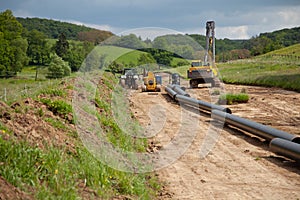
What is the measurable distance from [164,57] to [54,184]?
28483 mm

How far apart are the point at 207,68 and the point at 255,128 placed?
17.9 m

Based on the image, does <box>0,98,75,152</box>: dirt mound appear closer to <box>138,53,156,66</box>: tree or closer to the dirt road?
the dirt road

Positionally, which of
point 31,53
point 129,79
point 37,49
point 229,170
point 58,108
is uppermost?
point 37,49

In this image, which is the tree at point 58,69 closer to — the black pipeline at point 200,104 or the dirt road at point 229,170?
the black pipeline at point 200,104

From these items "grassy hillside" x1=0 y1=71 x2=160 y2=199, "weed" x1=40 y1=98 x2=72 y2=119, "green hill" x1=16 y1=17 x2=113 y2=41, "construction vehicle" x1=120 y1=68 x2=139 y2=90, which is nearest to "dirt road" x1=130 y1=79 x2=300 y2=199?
"grassy hillside" x1=0 y1=71 x2=160 y2=199

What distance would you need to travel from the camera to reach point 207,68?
1159 inches

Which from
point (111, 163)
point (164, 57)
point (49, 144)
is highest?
point (164, 57)

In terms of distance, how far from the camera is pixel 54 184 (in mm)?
4895

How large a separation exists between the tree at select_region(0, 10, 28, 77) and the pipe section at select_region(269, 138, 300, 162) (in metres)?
50.5

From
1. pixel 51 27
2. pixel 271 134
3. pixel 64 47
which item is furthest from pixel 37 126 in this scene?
pixel 51 27

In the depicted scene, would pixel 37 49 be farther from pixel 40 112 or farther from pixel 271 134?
pixel 40 112

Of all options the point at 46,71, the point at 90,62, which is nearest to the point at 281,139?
the point at 90,62

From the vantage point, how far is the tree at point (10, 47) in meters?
58.6

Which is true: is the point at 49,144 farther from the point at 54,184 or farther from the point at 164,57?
the point at 164,57
